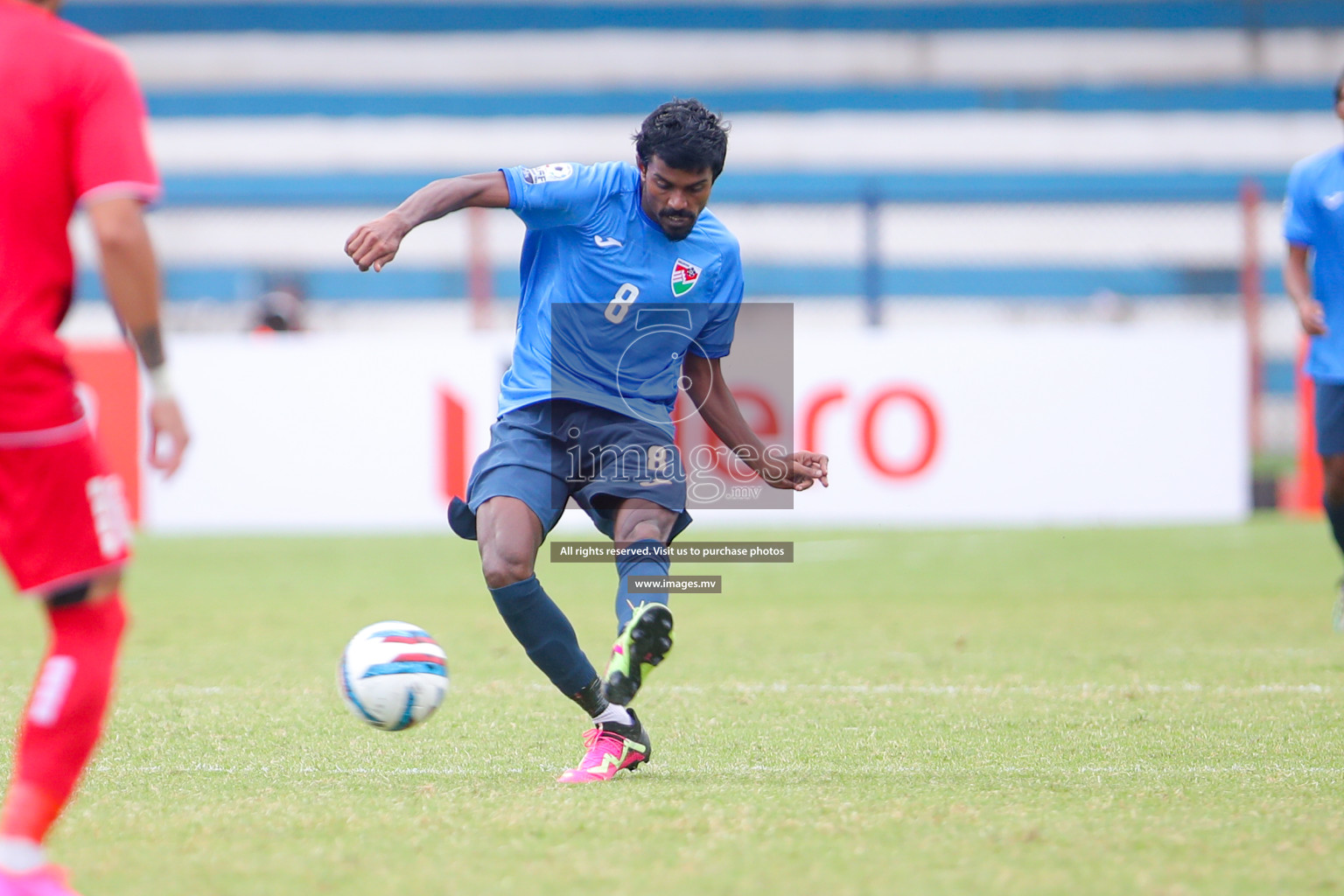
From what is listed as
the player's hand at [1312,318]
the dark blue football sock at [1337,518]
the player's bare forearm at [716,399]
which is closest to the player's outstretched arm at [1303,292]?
the player's hand at [1312,318]

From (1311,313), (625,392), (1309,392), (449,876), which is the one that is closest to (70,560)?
(449,876)

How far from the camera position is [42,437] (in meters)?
2.75

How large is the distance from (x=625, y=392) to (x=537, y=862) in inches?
69.8

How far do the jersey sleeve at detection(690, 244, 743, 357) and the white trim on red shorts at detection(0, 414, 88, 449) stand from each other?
226 cm

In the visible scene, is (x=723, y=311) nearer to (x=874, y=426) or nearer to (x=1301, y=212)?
(x=1301, y=212)

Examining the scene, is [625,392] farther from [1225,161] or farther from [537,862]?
[1225,161]

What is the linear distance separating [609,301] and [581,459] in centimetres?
47

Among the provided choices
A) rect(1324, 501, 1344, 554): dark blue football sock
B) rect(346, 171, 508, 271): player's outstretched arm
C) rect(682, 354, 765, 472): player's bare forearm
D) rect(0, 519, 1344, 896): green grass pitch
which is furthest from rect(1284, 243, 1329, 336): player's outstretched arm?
rect(346, 171, 508, 271): player's outstretched arm

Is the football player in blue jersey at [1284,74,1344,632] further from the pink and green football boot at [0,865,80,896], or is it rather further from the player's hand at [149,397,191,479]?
the pink and green football boot at [0,865,80,896]

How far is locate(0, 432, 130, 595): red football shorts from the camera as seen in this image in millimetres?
2746

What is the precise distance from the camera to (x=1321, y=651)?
253 inches

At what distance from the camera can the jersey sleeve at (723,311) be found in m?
4.69

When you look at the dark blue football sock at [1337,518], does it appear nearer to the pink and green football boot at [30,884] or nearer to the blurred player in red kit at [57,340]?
the blurred player in red kit at [57,340]

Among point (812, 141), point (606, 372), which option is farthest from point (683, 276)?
point (812, 141)
